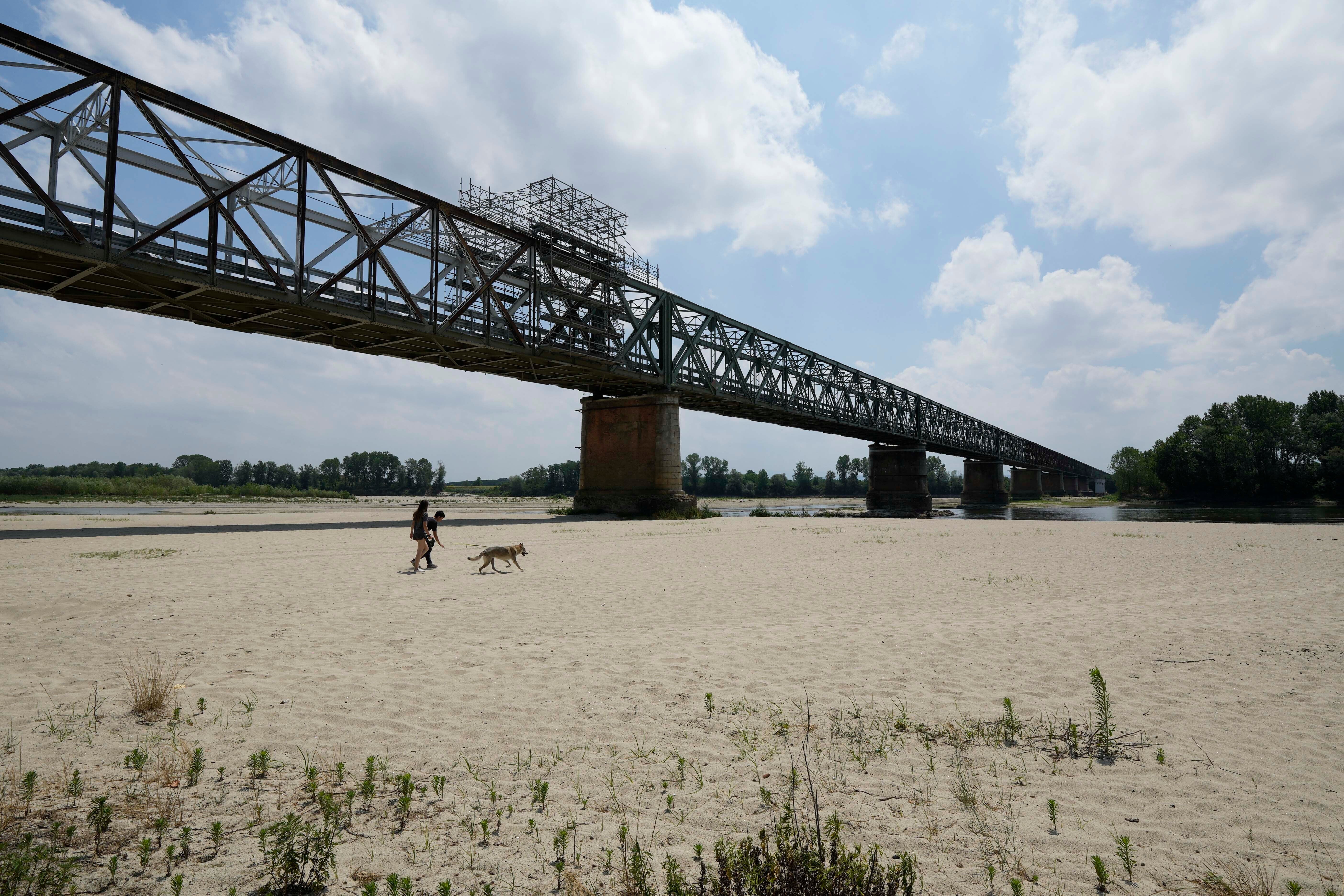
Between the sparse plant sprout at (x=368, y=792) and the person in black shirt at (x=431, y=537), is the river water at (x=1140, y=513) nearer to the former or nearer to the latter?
the person in black shirt at (x=431, y=537)

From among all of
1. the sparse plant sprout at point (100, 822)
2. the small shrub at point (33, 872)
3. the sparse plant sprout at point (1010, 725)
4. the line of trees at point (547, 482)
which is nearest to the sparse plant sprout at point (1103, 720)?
the sparse plant sprout at point (1010, 725)

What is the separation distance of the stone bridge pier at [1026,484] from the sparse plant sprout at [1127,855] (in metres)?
167

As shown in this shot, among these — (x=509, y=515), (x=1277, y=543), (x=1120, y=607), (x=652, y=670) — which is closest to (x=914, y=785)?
(x=652, y=670)

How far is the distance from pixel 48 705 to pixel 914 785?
324 inches

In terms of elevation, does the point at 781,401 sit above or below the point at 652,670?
above

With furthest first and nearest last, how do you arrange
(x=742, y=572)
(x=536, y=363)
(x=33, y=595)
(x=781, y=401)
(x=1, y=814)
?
(x=781, y=401)
(x=536, y=363)
(x=742, y=572)
(x=33, y=595)
(x=1, y=814)

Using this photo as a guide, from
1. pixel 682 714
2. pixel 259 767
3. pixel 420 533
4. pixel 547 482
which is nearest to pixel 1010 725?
pixel 682 714

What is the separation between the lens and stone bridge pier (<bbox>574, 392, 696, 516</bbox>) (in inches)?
1652

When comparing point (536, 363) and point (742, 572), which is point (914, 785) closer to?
point (742, 572)

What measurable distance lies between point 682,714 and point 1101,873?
359cm

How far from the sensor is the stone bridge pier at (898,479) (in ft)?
270

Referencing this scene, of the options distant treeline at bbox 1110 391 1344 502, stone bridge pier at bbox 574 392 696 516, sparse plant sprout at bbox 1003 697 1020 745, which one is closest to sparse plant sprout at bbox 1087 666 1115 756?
sparse plant sprout at bbox 1003 697 1020 745

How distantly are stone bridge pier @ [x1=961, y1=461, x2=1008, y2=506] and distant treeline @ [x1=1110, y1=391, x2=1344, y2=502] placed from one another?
24768mm

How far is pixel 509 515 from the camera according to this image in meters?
44.6
